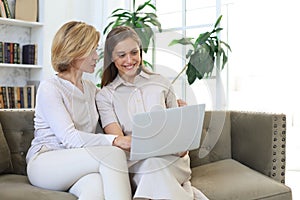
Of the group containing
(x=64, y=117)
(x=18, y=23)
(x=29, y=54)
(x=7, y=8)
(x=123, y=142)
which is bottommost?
(x=123, y=142)

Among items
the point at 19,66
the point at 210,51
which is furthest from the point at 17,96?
the point at 210,51

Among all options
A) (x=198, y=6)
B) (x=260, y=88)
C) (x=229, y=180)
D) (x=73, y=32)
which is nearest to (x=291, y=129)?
(x=260, y=88)

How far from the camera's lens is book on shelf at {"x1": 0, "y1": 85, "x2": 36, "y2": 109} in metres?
3.91

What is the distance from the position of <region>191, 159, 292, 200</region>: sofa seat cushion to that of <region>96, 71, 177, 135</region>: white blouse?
41cm

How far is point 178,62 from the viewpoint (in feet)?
6.57

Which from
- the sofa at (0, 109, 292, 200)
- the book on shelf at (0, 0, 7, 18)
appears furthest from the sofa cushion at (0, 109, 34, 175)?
the book on shelf at (0, 0, 7, 18)

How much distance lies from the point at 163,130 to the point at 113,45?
492mm

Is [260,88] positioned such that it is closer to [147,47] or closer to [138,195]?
[147,47]

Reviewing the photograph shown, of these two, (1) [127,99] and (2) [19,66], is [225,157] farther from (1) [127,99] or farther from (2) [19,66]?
(2) [19,66]

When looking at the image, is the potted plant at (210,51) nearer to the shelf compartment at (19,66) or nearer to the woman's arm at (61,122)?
the woman's arm at (61,122)

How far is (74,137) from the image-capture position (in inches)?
69.2

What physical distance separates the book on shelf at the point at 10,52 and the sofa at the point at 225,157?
2038mm

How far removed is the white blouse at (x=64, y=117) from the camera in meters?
1.77

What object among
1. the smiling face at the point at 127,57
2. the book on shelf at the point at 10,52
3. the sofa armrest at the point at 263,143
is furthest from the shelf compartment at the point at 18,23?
the sofa armrest at the point at 263,143
